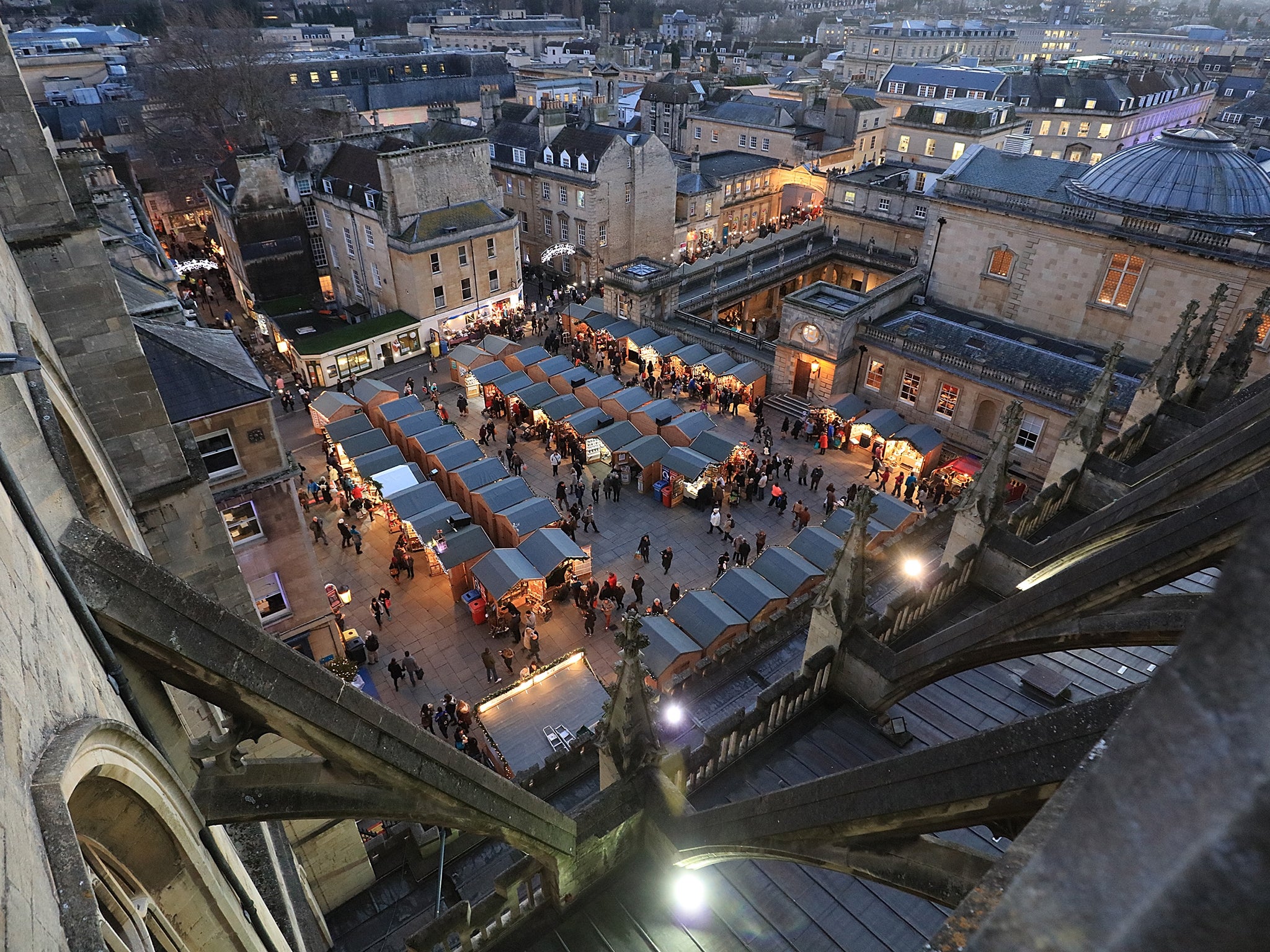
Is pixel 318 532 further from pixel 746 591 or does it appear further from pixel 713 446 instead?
pixel 746 591

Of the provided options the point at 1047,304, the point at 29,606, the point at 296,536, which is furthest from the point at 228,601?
the point at 1047,304

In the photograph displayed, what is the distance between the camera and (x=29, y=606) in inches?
143

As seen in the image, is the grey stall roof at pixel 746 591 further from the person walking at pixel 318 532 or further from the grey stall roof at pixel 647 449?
the person walking at pixel 318 532

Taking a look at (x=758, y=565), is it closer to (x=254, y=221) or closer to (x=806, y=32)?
(x=254, y=221)

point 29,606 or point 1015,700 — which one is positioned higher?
point 29,606

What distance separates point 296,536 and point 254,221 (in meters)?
29.1

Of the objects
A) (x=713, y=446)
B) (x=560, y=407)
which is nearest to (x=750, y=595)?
(x=713, y=446)

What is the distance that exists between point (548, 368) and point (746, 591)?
16181 millimetres

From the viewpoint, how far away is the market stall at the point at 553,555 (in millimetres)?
20562

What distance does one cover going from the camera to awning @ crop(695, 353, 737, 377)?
3206 cm

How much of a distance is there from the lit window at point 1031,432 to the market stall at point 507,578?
19.6 metres

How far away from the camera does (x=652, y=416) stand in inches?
1104

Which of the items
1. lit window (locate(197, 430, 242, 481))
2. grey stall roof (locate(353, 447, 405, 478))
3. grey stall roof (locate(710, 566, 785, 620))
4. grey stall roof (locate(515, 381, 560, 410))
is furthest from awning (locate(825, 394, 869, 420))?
lit window (locate(197, 430, 242, 481))

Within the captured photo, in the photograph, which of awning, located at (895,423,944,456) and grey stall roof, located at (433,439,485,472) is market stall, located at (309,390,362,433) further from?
awning, located at (895,423,944,456)
